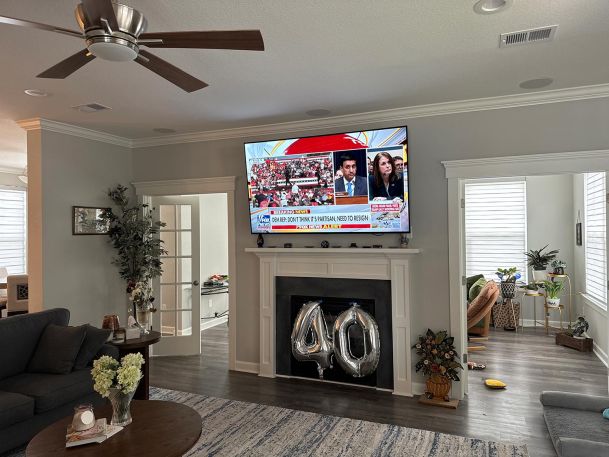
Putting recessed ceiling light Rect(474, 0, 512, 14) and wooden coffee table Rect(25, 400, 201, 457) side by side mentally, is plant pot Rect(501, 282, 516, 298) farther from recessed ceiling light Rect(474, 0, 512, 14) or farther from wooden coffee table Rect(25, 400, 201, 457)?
wooden coffee table Rect(25, 400, 201, 457)

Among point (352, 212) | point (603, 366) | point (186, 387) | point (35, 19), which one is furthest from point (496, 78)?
point (186, 387)

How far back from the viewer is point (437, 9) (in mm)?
2303

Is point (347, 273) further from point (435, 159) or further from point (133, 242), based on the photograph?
point (133, 242)

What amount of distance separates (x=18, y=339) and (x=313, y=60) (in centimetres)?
311

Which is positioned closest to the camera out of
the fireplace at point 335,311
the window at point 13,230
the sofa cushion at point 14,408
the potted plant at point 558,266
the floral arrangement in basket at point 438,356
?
the sofa cushion at point 14,408

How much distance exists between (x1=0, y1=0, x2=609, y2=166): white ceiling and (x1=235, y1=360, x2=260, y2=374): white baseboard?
2.65m

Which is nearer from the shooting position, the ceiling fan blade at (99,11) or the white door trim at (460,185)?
the ceiling fan blade at (99,11)

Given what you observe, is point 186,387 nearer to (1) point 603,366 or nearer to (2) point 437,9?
(2) point 437,9

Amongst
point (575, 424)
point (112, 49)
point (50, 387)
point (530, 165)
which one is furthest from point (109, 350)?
point (530, 165)

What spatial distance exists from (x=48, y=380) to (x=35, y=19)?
8.00ft

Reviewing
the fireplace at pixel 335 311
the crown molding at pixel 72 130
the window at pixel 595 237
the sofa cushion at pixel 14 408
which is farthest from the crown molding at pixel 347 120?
the sofa cushion at pixel 14 408

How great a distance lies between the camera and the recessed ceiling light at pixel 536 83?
11.2 feet

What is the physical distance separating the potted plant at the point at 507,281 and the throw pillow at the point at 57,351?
579cm

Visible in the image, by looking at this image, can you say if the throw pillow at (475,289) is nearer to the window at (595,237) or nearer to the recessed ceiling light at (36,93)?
the window at (595,237)
